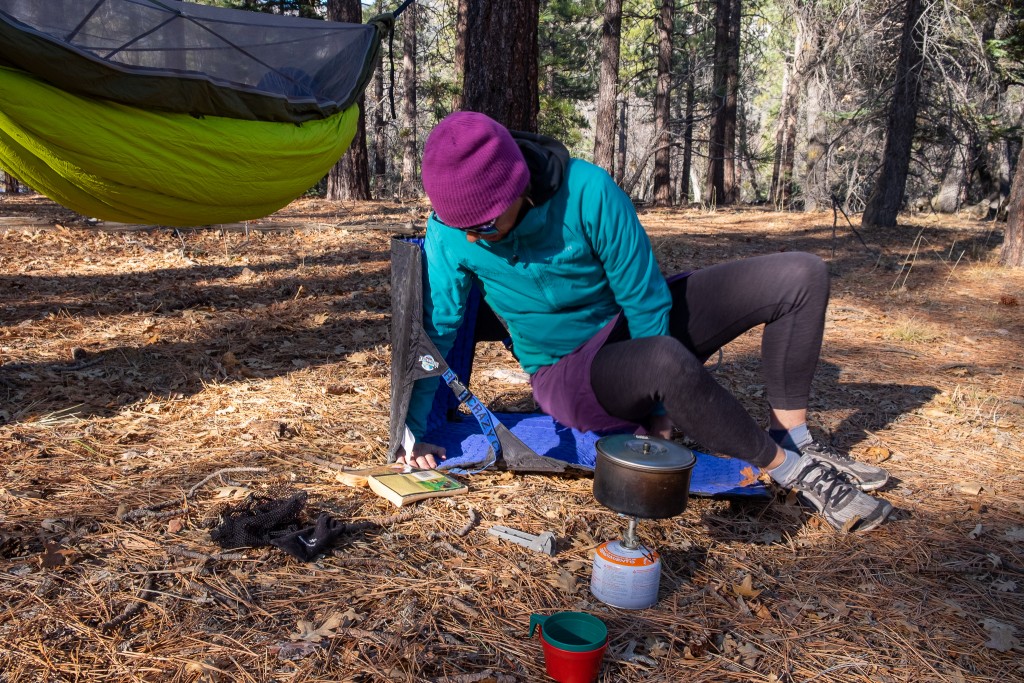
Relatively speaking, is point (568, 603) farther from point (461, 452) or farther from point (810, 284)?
point (810, 284)

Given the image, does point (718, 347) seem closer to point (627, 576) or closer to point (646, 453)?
point (646, 453)

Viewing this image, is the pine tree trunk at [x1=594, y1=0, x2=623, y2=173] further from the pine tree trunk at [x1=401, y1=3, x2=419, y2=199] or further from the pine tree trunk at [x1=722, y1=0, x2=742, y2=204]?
the pine tree trunk at [x1=401, y1=3, x2=419, y2=199]

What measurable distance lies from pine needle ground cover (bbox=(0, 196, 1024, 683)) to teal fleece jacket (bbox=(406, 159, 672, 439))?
52 centimetres

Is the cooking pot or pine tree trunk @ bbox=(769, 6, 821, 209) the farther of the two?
pine tree trunk @ bbox=(769, 6, 821, 209)

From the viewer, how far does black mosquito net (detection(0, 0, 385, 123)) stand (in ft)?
7.70

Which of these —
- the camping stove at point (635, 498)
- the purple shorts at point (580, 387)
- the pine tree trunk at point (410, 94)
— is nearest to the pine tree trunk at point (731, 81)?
the pine tree trunk at point (410, 94)

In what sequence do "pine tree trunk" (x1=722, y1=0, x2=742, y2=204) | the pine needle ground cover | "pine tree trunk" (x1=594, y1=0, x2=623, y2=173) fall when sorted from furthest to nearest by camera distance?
"pine tree trunk" (x1=722, y1=0, x2=742, y2=204) < "pine tree trunk" (x1=594, y1=0, x2=623, y2=173) < the pine needle ground cover

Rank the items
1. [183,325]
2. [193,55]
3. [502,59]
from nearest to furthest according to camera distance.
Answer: [193,55] → [502,59] → [183,325]

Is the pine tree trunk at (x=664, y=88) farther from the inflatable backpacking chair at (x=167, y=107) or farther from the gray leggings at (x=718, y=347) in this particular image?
the gray leggings at (x=718, y=347)

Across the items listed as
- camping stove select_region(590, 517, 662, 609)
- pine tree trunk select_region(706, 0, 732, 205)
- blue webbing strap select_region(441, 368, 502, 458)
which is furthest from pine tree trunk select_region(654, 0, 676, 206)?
camping stove select_region(590, 517, 662, 609)

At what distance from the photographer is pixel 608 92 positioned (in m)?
12.1

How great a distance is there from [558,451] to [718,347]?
2.14ft

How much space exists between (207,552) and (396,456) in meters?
0.72

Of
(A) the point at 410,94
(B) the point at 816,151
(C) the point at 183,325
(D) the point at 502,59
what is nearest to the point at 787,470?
(D) the point at 502,59
